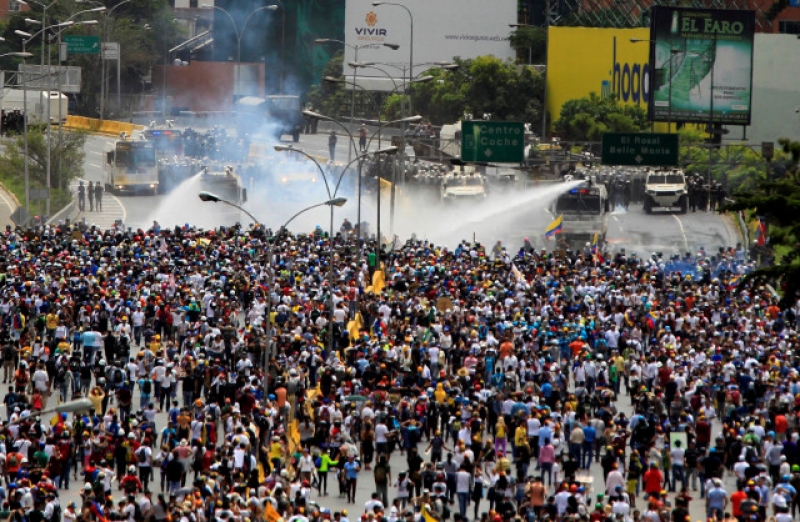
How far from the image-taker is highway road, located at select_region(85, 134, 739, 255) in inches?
2200

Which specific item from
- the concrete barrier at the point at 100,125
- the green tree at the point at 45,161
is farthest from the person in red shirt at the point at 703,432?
the concrete barrier at the point at 100,125

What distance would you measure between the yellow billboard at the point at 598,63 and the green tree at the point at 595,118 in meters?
3.04

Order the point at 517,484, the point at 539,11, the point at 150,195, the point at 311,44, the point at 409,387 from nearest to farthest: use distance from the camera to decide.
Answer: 1. the point at 517,484
2. the point at 409,387
3. the point at 150,195
4. the point at 539,11
5. the point at 311,44

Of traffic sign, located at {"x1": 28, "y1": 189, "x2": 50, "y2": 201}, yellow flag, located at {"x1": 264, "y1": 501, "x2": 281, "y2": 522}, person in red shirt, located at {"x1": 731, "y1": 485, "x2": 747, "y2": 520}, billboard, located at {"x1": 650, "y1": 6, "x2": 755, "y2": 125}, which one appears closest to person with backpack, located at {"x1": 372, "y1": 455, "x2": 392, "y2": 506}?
yellow flag, located at {"x1": 264, "y1": 501, "x2": 281, "y2": 522}

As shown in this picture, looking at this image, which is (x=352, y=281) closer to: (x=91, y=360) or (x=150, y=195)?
(x=91, y=360)

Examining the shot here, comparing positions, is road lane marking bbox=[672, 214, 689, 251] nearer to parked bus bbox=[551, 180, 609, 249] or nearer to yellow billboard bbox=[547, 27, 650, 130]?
parked bus bbox=[551, 180, 609, 249]

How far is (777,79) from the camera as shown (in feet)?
247

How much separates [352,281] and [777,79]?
4171 centimetres

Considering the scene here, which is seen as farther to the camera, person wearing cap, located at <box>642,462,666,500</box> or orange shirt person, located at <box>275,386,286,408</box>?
orange shirt person, located at <box>275,386,286,408</box>

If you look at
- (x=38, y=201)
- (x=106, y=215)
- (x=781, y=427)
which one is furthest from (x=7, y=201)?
(x=781, y=427)

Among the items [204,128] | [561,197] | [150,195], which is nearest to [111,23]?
[204,128]

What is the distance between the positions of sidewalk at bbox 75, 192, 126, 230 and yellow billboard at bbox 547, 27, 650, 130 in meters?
25.1

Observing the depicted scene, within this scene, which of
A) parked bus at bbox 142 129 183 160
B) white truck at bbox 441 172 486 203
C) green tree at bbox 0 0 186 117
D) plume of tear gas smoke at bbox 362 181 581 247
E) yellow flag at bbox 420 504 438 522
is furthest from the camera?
green tree at bbox 0 0 186 117

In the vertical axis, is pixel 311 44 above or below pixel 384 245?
above
